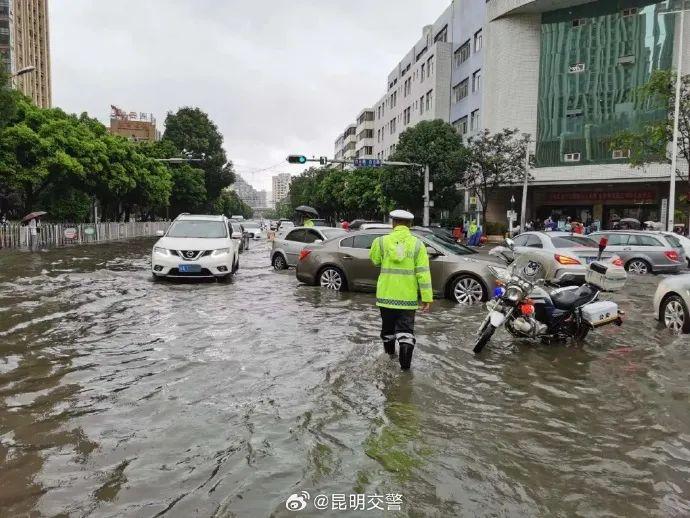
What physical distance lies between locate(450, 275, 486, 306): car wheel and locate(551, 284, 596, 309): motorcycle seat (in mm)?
3309

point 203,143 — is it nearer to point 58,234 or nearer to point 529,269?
point 58,234

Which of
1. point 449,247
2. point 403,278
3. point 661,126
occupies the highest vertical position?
point 661,126

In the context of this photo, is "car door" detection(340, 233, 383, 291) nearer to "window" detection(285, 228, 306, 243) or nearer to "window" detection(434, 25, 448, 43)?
"window" detection(285, 228, 306, 243)

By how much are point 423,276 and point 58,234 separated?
30240mm

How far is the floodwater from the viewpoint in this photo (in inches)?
138

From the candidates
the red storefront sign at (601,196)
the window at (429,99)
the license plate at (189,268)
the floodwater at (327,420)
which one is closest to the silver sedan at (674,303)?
the floodwater at (327,420)

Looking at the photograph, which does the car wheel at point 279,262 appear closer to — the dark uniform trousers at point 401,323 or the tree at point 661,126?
the dark uniform trousers at point 401,323

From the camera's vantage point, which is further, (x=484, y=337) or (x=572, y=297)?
(x=572, y=297)

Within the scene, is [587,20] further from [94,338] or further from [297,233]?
[94,338]

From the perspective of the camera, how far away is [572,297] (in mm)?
7406

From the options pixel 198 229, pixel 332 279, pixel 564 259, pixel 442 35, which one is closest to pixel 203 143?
pixel 442 35

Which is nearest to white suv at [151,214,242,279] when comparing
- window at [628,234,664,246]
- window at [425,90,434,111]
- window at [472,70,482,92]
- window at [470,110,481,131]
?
window at [628,234,664,246]

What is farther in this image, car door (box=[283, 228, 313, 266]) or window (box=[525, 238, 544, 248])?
car door (box=[283, 228, 313, 266])

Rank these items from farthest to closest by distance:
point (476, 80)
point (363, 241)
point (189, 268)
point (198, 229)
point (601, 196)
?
point (476, 80) → point (601, 196) → point (198, 229) → point (189, 268) → point (363, 241)
